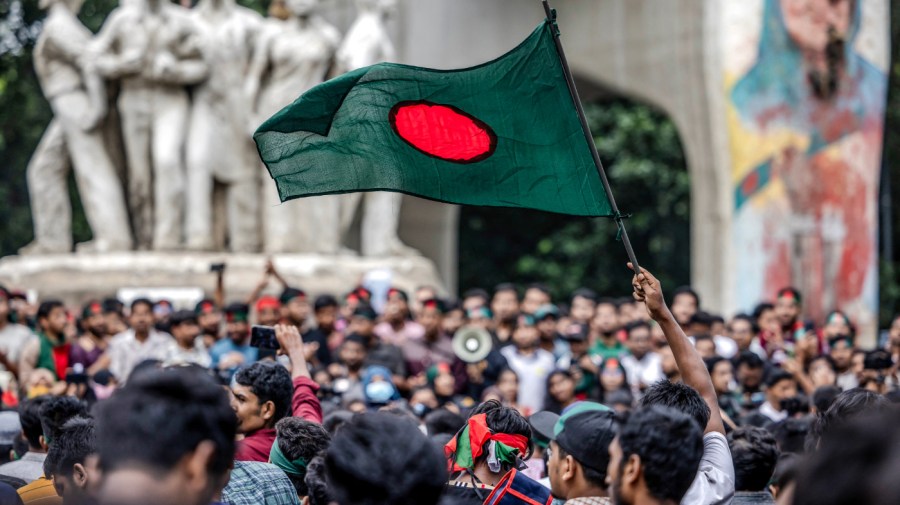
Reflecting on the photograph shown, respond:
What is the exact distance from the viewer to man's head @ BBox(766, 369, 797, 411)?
26.1ft

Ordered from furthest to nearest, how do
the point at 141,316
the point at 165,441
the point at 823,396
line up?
the point at 141,316 < the point at 823,396 < the point at 165,441

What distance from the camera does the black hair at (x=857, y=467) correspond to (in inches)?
76.4

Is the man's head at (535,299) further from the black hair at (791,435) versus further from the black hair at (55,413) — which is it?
the black hair at (55,413)

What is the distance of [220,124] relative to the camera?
45.8 feet

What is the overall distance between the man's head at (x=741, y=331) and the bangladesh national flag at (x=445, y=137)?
477 cm

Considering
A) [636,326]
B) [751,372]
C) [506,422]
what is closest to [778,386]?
[751,372]

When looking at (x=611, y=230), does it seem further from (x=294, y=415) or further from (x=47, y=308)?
(x=294, y=415)

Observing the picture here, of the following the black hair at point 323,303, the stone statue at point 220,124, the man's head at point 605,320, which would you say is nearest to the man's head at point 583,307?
the man's head at point 605,320

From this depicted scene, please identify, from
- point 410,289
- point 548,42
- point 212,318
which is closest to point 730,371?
point 548,42

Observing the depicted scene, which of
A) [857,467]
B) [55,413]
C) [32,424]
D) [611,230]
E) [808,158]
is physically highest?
[857,467]

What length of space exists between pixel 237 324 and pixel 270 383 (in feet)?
14.6

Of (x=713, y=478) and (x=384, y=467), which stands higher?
(x=384, y=467)

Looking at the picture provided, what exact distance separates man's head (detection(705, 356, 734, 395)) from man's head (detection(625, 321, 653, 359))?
147 centimetres

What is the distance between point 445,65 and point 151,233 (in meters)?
4.95
